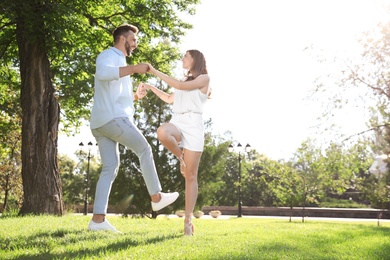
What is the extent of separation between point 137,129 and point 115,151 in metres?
0.45

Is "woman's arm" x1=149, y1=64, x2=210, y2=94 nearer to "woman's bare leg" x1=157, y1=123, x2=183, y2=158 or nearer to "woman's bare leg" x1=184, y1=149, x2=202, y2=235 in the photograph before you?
"woman's bare leg" x1=157, y1=123, x2=183, y2=158

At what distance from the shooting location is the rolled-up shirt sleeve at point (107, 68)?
570 centimetres

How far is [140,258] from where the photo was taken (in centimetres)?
439

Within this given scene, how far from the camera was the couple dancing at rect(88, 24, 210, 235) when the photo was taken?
588cm

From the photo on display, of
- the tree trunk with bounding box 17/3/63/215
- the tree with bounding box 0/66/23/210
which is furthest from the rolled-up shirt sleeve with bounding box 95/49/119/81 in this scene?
the tree with bounding box 0/66/23/210

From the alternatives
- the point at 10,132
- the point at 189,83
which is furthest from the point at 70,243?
the point at 10,132

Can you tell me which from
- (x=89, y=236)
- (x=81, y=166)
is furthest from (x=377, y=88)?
(x=81, y=166)

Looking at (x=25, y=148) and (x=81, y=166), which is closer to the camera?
(x=25, y=148)

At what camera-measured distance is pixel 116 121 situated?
19.2 ft

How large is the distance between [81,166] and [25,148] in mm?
46703

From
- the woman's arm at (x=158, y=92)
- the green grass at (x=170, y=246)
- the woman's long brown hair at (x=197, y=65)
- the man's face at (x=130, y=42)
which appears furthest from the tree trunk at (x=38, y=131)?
the woman's long brown hair at (x=197, y=65)

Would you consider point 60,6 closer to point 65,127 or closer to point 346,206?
point 65,127

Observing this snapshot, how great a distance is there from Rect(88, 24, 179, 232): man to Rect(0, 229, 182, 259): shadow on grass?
41cm

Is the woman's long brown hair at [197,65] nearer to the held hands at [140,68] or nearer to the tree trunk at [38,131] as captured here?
the held hands at [140,68]
